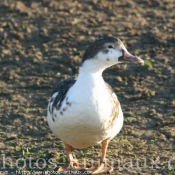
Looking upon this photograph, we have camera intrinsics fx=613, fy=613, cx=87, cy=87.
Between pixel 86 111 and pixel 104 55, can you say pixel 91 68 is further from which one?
pixel 86 111

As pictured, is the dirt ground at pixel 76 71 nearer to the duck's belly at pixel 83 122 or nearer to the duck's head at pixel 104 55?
the duck's belly at pixel 83 122

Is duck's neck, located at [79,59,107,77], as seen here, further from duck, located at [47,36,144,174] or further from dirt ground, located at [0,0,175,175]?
dirt ground, located at [0,0,175,175]

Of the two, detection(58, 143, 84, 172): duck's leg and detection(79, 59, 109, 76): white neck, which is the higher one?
detection(79, 59, 109, 76): white neck

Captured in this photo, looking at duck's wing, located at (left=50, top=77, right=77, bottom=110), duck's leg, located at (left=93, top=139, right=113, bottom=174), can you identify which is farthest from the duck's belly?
duck's leg, located at (left=93, top=139, right=113, bottom=174)

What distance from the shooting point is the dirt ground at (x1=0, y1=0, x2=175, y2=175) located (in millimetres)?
8242

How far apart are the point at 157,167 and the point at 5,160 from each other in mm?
1971

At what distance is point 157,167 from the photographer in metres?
7.80

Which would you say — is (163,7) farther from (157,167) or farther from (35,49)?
(157,167)

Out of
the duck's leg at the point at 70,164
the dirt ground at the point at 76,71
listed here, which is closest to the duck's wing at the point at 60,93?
the duck's leg at the point at 70,164

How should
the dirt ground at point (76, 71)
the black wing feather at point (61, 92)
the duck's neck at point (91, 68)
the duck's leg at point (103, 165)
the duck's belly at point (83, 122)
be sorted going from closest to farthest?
the duck's belly at point (83, 122), the duck's neck at point (91, 68), the black wing feather at point (61, 92), the duck's leg at point (103, 165), the dirt ground at point (76, 71)

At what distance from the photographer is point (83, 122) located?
7.20 m

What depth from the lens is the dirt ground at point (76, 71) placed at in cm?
824

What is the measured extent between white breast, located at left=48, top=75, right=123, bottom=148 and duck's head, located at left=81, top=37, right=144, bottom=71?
6.3 inches

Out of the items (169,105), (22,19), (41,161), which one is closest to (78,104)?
(41,161)
